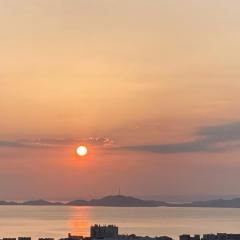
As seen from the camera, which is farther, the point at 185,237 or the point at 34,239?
the point at 34,239

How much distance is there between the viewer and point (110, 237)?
4469 inches

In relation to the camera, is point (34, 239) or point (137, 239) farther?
point (34, 239)

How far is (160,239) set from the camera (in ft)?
372

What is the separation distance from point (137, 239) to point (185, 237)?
7.77 m

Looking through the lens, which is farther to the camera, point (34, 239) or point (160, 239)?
point (34, 239)

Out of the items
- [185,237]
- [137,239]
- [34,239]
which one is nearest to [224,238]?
[185,237]

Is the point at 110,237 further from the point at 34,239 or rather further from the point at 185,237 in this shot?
the point at 34,239

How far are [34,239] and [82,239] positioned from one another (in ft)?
293

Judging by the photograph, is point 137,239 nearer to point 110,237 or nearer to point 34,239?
point 110,237

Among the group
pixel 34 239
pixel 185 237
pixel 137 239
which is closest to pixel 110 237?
pixel 137 239

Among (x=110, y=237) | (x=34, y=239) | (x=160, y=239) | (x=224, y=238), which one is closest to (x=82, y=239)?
(x=110, y=237)

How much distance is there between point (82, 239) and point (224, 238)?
74.5ft

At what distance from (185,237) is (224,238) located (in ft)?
20.5

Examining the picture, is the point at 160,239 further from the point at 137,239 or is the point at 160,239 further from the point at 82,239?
the point at 82,239
